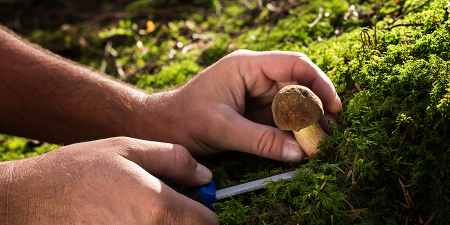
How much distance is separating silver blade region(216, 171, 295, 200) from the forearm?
130 cm

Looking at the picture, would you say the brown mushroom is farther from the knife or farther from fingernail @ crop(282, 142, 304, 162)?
the knife

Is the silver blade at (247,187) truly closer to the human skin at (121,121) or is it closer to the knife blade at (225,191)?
the knife blade at (225,191)

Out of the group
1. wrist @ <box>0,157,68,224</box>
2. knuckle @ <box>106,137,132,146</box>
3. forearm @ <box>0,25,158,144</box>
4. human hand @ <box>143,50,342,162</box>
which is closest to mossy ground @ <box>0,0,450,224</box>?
human hand @ <box>143,50,342,162</box>

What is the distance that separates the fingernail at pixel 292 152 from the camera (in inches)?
75.7

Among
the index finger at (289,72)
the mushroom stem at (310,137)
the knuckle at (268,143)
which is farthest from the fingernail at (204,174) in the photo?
the index finger at (289,72)

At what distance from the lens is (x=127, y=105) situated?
264 cm

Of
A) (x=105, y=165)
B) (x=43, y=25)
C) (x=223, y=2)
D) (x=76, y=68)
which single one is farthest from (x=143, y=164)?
(x=43, y=25)

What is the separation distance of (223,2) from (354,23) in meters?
3.36

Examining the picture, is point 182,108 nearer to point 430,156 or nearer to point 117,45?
point 430,156

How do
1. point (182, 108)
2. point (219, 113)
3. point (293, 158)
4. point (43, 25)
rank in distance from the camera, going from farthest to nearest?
1. point (43, 25)
2. point (182, 108)
3. point (219, 113)
4. point (293, 158)

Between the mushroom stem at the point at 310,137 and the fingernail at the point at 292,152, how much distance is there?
4 centimetres

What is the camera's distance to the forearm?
9.08ft

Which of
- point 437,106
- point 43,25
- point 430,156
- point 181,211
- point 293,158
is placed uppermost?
point 437,106

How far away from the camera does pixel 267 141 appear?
193 centimetres
